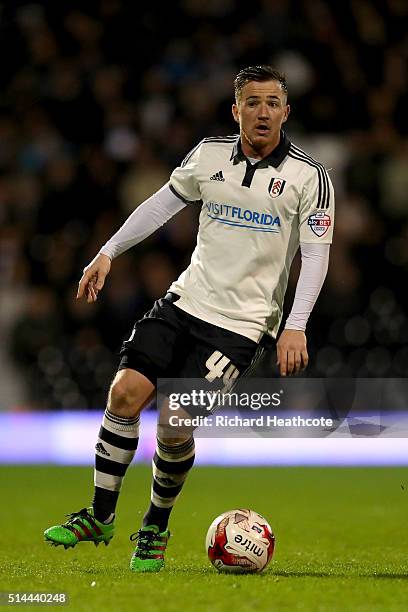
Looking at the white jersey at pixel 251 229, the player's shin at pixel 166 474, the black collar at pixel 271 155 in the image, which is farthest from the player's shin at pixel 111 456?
the black collar at pixel 271 155

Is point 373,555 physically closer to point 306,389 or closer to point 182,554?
point 182,554

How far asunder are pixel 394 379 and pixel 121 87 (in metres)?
5.17

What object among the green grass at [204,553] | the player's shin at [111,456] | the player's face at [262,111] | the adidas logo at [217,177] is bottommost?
the green grass at [204,553]

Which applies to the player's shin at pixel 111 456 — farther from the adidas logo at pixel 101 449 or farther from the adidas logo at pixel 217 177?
the adidas logo at pixel 217 177

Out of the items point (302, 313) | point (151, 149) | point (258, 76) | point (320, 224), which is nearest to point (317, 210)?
point (320, 224)

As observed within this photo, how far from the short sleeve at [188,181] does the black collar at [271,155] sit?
18cm

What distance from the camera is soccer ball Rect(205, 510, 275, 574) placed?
16.7ft

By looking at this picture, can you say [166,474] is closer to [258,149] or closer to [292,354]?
[292,354]

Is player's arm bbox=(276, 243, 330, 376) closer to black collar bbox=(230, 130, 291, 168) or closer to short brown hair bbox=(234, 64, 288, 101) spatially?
black collar bbox=(230, 130, 291, 168)

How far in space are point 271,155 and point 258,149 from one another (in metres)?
0.06

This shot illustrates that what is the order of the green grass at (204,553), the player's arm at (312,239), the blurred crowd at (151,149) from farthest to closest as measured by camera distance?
the blurred crowd at (151,149), the player's arm at (312,239), the green grass at (204,553)

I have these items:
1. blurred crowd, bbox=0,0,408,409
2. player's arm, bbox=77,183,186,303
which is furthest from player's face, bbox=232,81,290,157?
blurred crowd, bbox=0,0,408,409

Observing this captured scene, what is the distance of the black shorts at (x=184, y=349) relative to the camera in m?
5.17

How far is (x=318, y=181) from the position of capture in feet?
17.1
